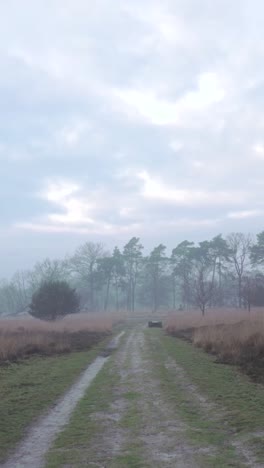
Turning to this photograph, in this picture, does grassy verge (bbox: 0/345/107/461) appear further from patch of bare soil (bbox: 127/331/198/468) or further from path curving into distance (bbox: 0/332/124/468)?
patch of bare soil (bbox: 127/331/198/468)

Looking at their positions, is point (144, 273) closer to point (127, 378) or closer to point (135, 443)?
point (127, 378)

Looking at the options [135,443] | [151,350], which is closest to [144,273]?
[151,350]

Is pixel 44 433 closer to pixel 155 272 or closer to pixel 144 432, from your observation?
pixel 144 432

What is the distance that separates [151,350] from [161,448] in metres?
16.4

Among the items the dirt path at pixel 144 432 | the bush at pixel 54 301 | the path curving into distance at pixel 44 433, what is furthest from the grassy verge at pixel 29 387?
the bush at pixel 54 301

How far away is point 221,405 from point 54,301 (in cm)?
4274

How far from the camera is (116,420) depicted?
9086 mm

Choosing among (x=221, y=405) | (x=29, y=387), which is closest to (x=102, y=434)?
(x=221, y=405)

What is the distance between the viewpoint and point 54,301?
5138 cm

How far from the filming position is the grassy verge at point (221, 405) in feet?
23.6

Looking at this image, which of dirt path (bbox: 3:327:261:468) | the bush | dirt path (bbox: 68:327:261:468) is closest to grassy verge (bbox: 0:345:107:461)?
dirt path (bbox: 3:327:261:468)

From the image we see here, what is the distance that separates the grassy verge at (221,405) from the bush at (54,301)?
34604mm

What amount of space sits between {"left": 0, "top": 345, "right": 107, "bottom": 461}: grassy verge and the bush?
29473 mm

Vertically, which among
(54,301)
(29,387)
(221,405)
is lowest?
(29,387)
